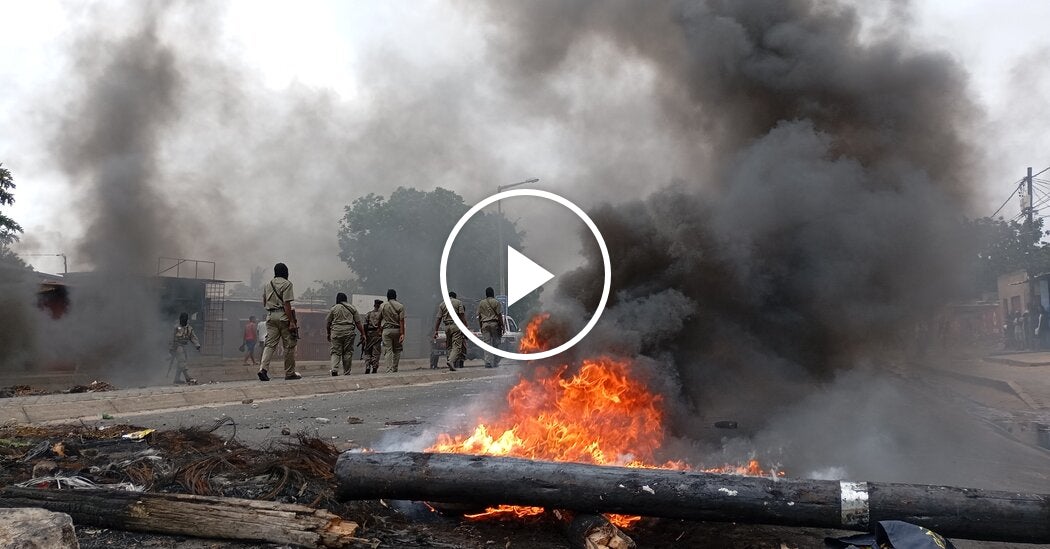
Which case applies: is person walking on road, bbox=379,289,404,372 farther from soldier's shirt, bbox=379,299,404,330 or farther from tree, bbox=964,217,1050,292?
tree, bbox=964,217,1050,292

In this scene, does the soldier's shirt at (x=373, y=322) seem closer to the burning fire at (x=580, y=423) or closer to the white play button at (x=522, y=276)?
the white play button at (x=522, y=276)

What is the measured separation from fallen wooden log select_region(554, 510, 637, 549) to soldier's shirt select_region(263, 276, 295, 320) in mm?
8808

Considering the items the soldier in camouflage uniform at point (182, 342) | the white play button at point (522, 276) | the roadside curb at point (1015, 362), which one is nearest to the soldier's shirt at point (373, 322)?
the soldier in camouflage uniform at point (182, 342)

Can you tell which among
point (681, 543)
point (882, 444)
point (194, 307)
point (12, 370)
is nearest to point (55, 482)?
point (681, 543)

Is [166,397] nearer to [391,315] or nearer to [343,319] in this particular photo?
[343,319]

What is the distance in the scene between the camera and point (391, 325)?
15.3 meters

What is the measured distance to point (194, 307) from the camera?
24469 millimetres

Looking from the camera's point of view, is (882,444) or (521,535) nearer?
(521,535)

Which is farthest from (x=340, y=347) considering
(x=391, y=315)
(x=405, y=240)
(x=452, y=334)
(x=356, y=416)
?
(x=405, y=240)

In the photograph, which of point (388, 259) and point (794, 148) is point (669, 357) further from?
point (388, 259)

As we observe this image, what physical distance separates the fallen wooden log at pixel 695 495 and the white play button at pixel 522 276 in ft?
13.0

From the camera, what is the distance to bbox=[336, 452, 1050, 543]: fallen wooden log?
3451 millimetres

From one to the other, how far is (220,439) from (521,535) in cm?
343

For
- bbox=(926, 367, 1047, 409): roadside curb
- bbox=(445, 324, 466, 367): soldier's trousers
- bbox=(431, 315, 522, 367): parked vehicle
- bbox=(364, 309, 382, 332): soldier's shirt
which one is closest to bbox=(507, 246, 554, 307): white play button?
bbox=(445, 324, 466, 367): soldier's trousers
